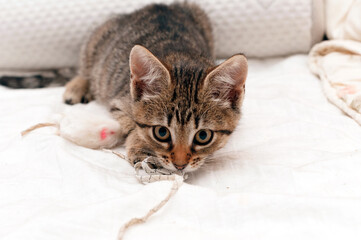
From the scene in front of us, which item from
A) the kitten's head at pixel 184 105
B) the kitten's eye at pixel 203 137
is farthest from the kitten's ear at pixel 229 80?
the kitten's eye at pixel 203 137

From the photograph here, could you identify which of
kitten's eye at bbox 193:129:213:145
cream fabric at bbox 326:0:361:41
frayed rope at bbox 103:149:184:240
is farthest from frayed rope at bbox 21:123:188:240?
cream fabric at bbox 326:0:361:41

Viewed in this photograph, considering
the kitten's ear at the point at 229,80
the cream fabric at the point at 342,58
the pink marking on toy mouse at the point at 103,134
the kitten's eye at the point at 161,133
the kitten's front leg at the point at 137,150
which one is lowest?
the cream fabric at the point at 342,58

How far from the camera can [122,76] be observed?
170 centimetres

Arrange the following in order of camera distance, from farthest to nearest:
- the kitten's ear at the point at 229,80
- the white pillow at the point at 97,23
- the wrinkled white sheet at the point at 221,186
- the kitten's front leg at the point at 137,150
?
the white pillow at the point at 97,23
the kitten's front leg at the point at 137,150
the kitten's ear at the point at 229,80
the wrinkled white sheet at the point at 221,186

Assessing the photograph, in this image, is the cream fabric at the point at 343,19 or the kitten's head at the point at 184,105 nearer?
the kitten's head at the point at 184,105

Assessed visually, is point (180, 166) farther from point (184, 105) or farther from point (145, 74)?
point (145, 74)

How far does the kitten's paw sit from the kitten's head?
27.1 inches

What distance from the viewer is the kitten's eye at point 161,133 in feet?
4.08

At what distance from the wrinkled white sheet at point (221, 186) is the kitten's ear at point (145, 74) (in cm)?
30

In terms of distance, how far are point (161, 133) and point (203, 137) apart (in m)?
0.15

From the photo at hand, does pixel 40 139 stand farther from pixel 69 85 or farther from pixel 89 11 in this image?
pixel 89 11

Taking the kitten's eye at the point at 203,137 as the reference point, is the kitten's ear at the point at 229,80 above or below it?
above

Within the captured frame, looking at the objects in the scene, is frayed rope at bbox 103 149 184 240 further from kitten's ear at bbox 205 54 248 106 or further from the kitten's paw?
the kitten's paw

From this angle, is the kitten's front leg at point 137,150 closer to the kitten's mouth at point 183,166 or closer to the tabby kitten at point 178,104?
the tabby kitten at point 178,104
